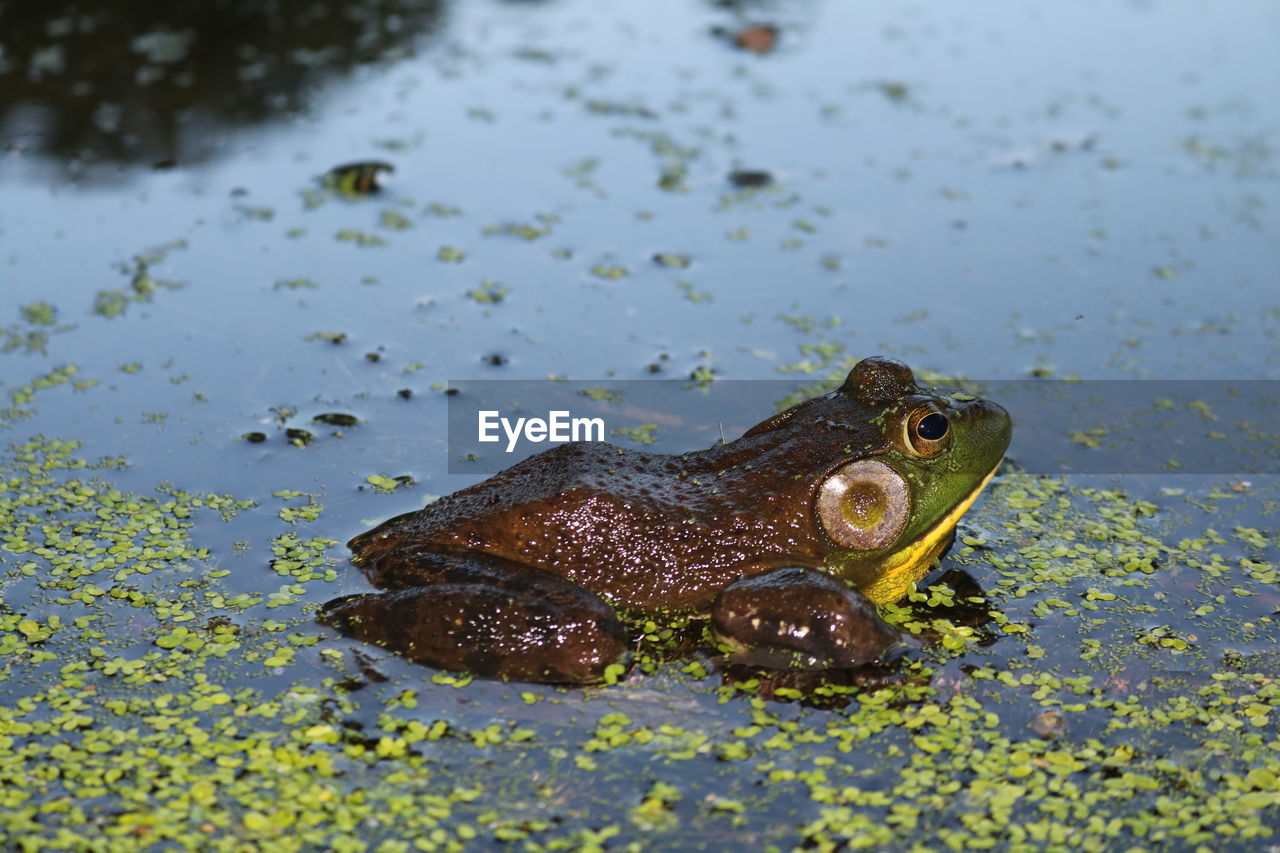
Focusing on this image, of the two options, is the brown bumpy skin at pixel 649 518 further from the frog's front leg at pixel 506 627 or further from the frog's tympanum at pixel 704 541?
the frog's front leg at pixel 506 627

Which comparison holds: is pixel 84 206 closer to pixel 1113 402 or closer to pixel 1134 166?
pixel 1113 402

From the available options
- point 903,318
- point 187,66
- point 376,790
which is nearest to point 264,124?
point 187,66

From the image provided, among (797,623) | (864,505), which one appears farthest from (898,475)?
(797,623)

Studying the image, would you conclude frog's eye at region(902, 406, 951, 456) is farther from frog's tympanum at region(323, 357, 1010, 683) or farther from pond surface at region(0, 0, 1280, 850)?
pond surface at region(0, 0, 1280, 850)

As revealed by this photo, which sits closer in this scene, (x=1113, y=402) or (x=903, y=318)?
(x=1113, y=402)

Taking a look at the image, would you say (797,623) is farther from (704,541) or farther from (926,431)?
(926,431)
